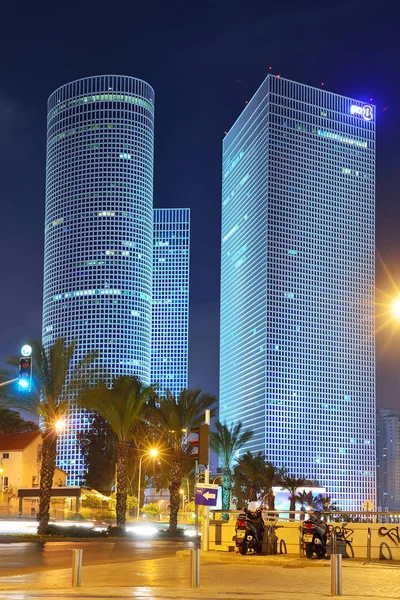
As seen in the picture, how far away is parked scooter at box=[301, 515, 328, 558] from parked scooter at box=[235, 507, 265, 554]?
2004 mm

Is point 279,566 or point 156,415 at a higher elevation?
point 156,415

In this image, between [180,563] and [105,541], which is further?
[105,541]

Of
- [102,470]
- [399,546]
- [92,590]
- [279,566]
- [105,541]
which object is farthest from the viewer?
[102,470]

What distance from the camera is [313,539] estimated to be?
24.1m

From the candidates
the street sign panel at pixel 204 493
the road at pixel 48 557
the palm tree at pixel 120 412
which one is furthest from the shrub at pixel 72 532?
the street sign panel at pixel 204 493

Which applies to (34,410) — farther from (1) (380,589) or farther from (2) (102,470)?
(2) (102,470)

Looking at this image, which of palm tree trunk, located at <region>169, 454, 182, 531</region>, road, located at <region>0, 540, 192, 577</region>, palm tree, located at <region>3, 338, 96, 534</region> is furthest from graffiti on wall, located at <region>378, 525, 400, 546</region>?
palm tree trunk, located at <region>169, 454, 182, 531</region>

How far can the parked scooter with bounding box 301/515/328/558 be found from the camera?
24.1 m

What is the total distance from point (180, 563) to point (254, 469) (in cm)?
7103

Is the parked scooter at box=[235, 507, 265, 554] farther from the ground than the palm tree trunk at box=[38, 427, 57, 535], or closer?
closer

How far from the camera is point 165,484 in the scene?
111 metres

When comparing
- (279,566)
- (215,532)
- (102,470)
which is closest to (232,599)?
(279,566)

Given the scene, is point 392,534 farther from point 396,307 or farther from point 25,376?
point 25,376

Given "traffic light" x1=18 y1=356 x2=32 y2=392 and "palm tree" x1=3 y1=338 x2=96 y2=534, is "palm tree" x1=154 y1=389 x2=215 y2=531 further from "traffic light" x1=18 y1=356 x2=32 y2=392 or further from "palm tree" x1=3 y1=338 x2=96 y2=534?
"traffic light" x1=18 y1=356 x2=32 y2=392
